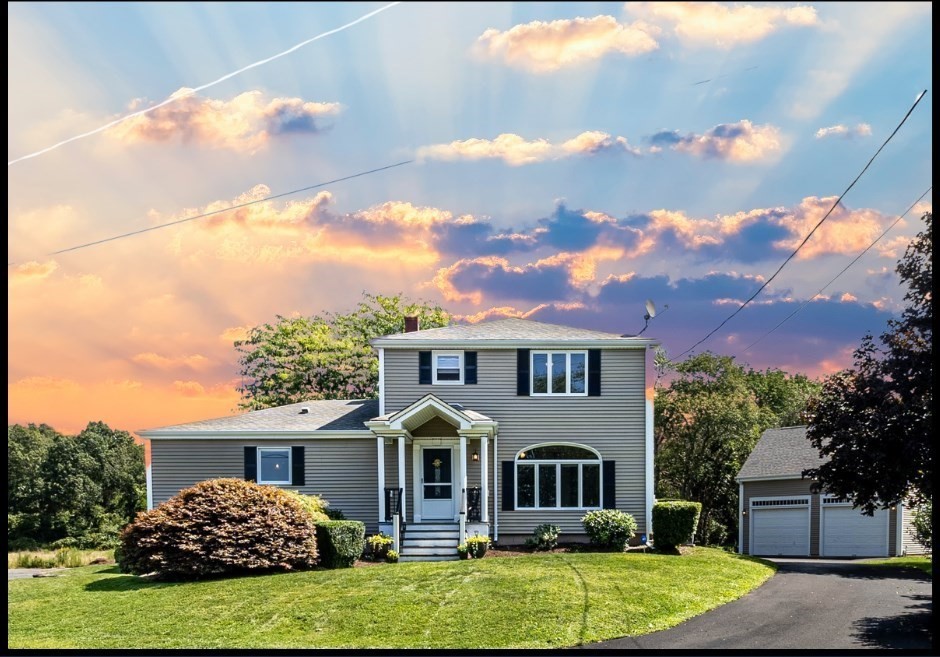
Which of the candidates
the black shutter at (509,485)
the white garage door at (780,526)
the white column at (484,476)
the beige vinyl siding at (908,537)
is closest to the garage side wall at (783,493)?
the white garage door at (780,526)

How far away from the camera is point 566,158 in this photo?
64.2 feet

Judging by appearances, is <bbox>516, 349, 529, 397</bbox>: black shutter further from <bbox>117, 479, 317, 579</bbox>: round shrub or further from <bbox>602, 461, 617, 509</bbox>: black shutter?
<bbox>117, 479, 317, 579</bbox>: round shrub

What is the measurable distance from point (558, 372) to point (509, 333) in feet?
4.89

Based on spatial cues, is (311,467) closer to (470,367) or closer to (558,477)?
(470,367)

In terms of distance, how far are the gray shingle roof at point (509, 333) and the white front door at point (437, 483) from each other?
262 centimetres

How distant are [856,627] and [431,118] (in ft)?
31.1

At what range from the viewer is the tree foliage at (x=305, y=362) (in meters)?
35.0

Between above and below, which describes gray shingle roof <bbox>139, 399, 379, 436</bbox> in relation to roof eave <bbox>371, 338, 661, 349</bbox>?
below

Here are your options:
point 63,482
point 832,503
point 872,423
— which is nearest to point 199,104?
point 872,423

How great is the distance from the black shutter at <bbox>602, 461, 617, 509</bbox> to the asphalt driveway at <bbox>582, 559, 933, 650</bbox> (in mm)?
5157

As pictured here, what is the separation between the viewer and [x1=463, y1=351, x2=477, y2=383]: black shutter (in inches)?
850

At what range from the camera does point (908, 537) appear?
25.6m

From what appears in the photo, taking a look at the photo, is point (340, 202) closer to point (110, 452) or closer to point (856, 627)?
point (856, 627)

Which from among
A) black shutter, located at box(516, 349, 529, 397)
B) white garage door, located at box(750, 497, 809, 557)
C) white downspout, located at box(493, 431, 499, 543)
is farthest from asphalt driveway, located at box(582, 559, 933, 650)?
white garage door, located at box(750, 497, 809, 557)
